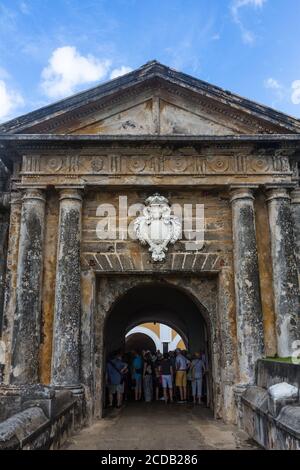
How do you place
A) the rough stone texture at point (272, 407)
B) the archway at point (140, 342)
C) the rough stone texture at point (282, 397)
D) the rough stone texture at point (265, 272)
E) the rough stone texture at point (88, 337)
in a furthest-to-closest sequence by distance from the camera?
1. the archway at point (140, 342)
2. the rough stone texture at point (265, 272)
3. the rough stone texture at point (88, 337)
4. the rough stone texture at point (282, 397)
5. the rough stone texture at point (272, 407)

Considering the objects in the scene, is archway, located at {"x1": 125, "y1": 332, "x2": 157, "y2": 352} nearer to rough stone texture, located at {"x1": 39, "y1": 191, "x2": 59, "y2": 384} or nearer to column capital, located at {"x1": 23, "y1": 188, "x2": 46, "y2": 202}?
rough stone texture, located at {"x1": 39, "y1": 191, "x2": 59, "y2": 384}

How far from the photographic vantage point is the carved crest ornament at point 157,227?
8945 mm

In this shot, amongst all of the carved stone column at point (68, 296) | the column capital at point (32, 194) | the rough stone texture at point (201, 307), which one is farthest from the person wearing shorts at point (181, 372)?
the column capital at point (32, 194)

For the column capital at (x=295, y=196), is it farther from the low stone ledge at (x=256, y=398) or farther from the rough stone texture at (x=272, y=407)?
the low stone ledge at (x=256, y=398)

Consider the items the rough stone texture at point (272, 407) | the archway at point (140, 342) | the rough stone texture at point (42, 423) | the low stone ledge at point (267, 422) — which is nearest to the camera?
the rough stone texture at point (42, 423)

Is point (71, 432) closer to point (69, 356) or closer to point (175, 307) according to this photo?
point (69, 356)

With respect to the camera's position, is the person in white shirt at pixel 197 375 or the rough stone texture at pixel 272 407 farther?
the person in white shirt at pixel 197 375

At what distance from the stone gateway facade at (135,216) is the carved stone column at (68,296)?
0.02m

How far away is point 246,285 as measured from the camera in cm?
851

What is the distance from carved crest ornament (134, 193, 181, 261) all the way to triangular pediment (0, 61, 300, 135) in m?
1.40

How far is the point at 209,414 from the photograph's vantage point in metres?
9.72

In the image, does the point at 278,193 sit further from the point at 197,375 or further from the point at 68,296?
the point at 197,375

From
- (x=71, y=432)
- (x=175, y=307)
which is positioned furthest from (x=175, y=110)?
(x=175, y=307)

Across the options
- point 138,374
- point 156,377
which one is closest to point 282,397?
point 138,374
